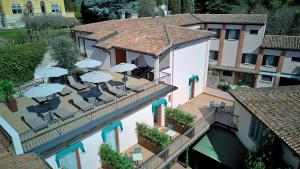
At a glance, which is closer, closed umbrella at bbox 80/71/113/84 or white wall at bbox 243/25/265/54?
closed umbrella at bbox 80/71/113/84

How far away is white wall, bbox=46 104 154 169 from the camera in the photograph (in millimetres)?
14219

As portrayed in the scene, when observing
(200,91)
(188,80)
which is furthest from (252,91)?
(200,91)

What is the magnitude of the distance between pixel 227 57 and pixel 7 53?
32048mm

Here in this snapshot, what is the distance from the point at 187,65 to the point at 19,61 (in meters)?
17.9

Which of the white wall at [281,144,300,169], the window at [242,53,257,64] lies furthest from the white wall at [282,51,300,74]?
the white wall at [281,144,300,169]

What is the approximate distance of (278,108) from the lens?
49.8ft

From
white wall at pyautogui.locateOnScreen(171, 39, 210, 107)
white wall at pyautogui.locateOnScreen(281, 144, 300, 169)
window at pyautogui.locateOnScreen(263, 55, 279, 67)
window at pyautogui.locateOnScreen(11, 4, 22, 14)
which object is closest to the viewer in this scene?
white wall at pyautogui.locateOnScreen(281, 144, 300, 169)

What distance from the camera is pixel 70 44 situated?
25.6m

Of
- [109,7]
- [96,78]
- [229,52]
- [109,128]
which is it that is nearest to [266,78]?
[229,52]

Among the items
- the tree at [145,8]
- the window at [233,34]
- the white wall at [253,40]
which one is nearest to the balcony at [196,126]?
the white wall at [253,40]

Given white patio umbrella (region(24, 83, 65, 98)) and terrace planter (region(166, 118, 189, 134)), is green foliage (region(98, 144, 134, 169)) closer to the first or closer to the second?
white patio umbrella (region(24, 83, 65, 98))

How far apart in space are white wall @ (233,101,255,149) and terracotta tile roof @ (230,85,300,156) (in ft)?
4.70

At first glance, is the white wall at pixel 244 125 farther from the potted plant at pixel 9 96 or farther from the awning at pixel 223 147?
the potted plant at pixel 9 96

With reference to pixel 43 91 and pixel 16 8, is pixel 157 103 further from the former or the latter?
pixel 16 8
